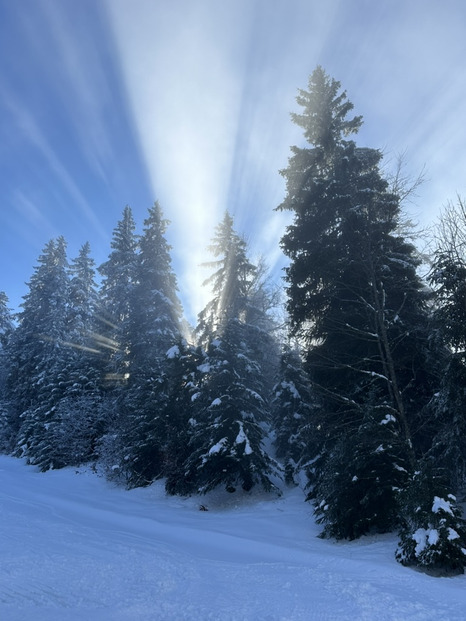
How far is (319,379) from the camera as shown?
12070 mm

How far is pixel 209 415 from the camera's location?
15.8 m

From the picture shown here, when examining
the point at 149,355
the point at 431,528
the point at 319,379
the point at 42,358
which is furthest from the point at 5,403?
the point at 431,528

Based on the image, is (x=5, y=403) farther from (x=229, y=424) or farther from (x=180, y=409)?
(x=229, y=424)

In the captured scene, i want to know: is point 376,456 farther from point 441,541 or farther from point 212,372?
point 212,372

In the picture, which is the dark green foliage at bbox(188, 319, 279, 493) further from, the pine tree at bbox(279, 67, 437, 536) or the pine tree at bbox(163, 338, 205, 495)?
the pine tree at bbox(279, 67, 437, 536)

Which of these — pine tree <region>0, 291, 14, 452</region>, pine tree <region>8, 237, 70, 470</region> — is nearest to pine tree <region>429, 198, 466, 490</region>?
pine tree <region>8, 237, 70, 470</region>

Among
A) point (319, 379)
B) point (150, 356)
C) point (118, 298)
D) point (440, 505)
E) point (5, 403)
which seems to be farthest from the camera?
point (5, 403)

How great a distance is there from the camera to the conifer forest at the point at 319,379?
8961 millimetres

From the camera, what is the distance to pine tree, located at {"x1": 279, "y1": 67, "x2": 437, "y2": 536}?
960 centimetres

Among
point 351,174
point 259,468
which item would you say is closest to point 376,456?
point 259,468

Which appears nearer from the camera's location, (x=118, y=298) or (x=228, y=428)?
(x=228, y=428)

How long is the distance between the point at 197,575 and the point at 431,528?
14.4 ft

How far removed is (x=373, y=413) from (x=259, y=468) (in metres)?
6.55

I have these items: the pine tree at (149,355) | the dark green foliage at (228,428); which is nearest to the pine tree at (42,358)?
the pine tree at (149,355)
